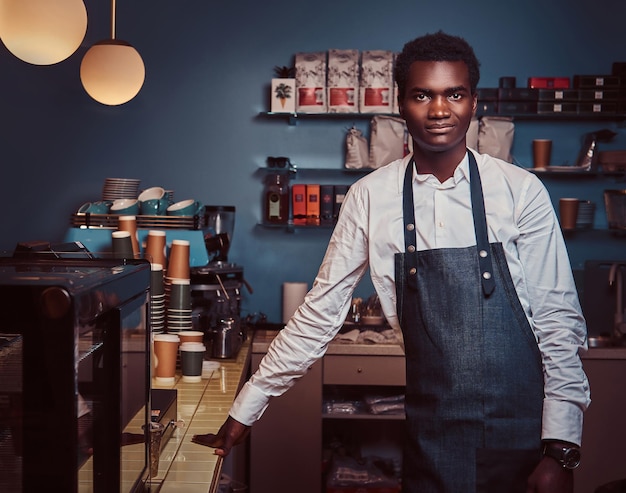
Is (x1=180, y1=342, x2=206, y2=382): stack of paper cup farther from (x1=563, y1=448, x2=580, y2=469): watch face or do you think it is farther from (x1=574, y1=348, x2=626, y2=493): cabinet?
(x1=574, y1=348, x2=626, y2=493): cabinet

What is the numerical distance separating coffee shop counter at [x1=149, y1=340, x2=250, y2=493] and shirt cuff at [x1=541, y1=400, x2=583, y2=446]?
0.71 meters

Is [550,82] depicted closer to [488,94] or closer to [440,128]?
[488,94]

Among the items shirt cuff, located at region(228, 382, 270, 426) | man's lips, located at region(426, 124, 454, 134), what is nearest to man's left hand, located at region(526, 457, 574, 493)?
shirt cuff, located at region(228, 382, 270, 426)

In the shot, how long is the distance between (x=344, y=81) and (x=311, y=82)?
0.58 feet

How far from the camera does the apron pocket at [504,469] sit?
1.73 meters

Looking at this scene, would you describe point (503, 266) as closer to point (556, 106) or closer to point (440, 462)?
point (440, 462)

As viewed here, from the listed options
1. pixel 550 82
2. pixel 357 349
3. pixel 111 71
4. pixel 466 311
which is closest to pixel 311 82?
pixel 550 82

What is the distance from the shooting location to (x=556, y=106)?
4.29m

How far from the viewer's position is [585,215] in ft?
14.2

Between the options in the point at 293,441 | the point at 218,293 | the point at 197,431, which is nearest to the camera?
the point at 197,431

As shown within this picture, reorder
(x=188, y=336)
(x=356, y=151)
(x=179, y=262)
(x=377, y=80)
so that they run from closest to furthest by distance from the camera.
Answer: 1. (x=188, y=336)
2. (x=179, y=262)
3. (x=377, y=80)
4. (x=356, y=151)

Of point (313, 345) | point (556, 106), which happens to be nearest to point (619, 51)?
point (556, 106)

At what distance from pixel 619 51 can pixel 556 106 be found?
0.54m

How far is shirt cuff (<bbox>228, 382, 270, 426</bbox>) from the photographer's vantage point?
1.86 m
